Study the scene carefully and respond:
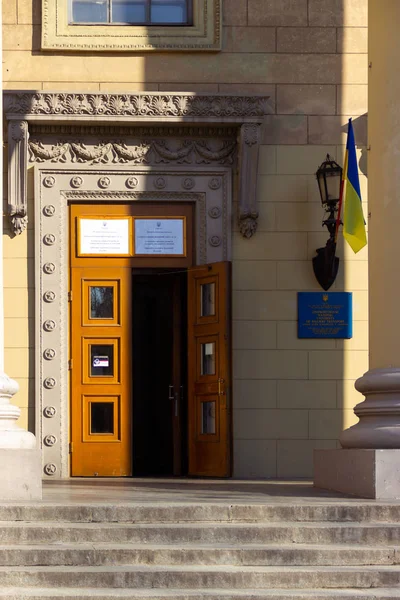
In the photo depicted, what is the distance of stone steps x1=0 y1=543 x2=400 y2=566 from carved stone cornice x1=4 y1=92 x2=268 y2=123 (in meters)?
6.23

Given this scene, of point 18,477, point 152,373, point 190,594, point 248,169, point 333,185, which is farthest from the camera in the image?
A: point 152,373

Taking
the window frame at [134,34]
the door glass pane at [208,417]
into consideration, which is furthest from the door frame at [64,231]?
the door glass pane at [208,417]

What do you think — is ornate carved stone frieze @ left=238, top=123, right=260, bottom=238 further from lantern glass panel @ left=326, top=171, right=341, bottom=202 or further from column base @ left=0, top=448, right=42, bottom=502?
column base @ left=0, top=448, right=42, bottom=502

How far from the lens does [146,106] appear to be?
1298 cm

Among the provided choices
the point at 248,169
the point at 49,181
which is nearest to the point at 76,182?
the point at 49,181

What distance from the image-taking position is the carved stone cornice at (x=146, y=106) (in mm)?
12906


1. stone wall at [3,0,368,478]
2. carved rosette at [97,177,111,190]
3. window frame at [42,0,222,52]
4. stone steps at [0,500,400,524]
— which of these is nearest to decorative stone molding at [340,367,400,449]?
stone steps at [0,500,400,524]

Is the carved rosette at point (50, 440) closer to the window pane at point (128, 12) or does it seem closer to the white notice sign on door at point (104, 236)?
the white notice sign on door at point (104, 236)

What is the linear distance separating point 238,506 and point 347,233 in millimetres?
4274

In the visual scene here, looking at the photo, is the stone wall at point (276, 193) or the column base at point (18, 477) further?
the stone wall at point (276, 193)

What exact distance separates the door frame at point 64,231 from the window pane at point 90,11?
1628 mm

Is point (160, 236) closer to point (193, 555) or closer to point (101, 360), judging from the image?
point (101, 360)

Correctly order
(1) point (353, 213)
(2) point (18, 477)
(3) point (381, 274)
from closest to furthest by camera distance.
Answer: (2) point (18, 477) → (3) point (381, 274) → (1) point (353, 213)

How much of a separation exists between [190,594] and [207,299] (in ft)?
20.6
